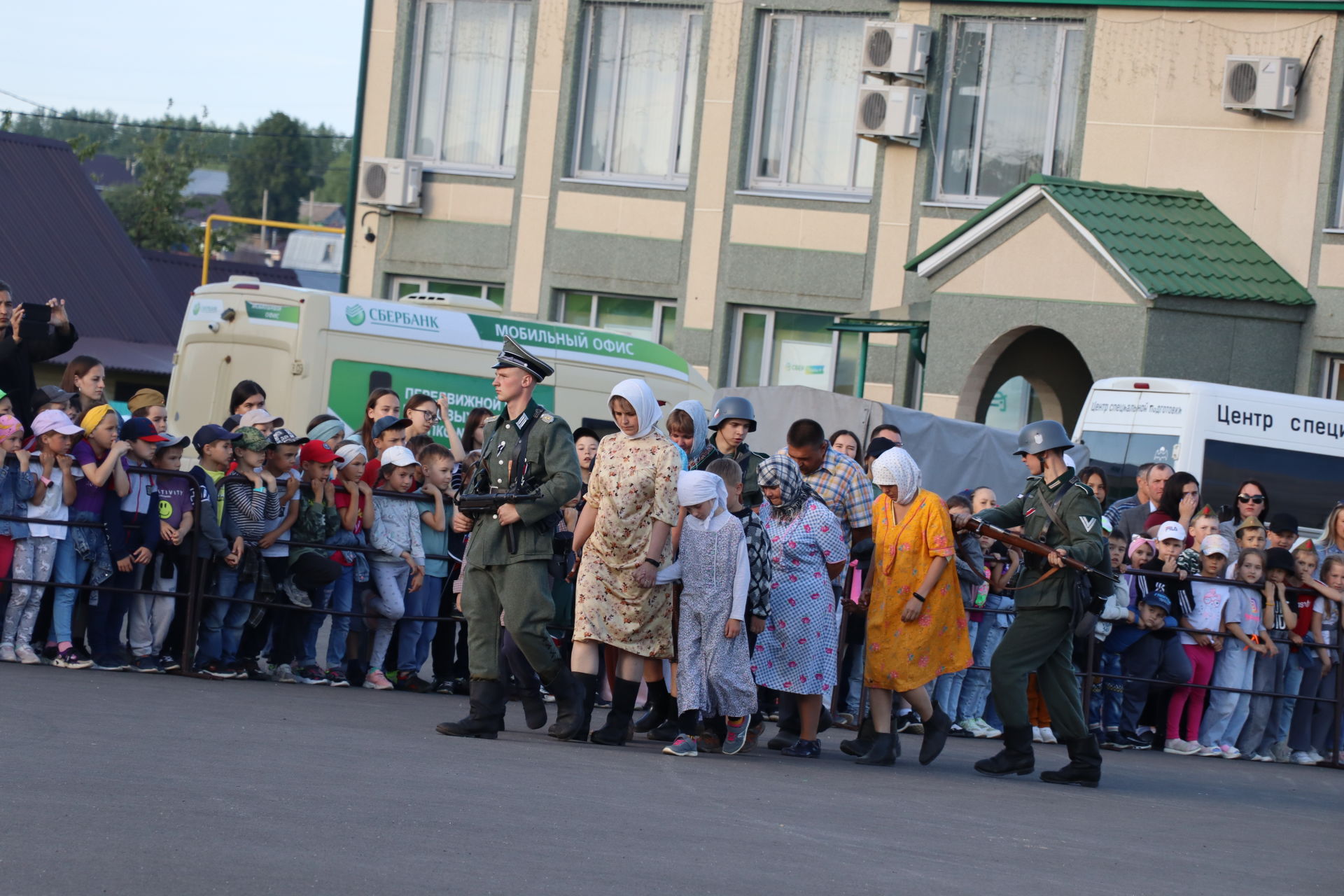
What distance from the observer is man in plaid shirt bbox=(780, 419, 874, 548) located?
1112 centimetres

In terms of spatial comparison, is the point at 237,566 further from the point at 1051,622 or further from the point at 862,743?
the point at 1051,622

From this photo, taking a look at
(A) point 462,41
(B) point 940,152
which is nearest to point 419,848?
(B) point 940,152

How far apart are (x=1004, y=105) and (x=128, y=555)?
1510 cm

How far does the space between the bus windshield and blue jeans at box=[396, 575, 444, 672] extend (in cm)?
764

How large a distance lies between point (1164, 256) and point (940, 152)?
3.80m

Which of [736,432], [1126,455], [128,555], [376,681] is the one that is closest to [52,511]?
[128,555]

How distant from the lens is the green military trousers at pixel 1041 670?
1083cm

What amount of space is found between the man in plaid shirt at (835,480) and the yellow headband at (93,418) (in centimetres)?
428

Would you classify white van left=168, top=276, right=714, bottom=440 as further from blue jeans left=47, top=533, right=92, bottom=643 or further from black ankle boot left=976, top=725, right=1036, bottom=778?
black ankle boot left=976, top=725, right=1036, bottom=778

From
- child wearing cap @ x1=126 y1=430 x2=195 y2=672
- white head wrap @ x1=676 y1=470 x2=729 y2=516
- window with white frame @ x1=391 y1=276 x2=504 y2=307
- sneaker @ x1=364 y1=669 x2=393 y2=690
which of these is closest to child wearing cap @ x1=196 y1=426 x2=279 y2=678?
child wearing cap @ x1=126 y1=430 x2=195 y2=672

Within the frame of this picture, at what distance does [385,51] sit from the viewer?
2570 cm

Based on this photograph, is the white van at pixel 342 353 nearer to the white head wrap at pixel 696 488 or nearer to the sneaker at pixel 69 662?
the sneaker at pixel 69 662

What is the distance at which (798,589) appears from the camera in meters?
10.9

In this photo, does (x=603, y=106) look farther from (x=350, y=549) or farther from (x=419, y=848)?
(x=419, y=848)
